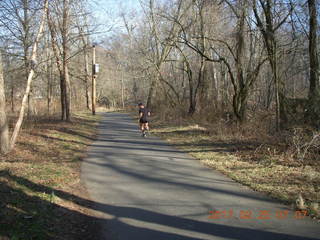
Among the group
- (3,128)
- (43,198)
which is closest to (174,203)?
(43,198)

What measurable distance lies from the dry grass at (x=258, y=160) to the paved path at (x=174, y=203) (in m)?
0.53

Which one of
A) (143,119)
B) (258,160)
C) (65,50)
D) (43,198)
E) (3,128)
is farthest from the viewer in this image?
(65,50)

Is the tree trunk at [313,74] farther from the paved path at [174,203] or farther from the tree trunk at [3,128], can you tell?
the tree trunk at [3,128]

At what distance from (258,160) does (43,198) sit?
646cm

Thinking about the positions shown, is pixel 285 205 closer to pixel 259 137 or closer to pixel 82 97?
pixel 259 137

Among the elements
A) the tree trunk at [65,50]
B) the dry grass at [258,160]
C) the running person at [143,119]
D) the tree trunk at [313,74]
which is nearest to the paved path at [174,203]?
the dry grass at [258,160]

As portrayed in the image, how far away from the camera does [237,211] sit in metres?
5.36

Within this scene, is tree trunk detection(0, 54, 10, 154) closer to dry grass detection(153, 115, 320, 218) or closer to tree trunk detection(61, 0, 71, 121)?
dry grass detection(153, 115, 320, 218)

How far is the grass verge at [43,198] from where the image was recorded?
4488 millimetres

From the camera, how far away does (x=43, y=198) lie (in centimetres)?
575

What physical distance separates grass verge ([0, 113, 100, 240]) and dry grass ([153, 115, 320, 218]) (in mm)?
3819

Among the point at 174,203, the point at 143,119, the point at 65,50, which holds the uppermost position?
the point at 65,50

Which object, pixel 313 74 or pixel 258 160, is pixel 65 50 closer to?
pixel 313 74

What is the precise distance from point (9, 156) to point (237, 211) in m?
7.38
